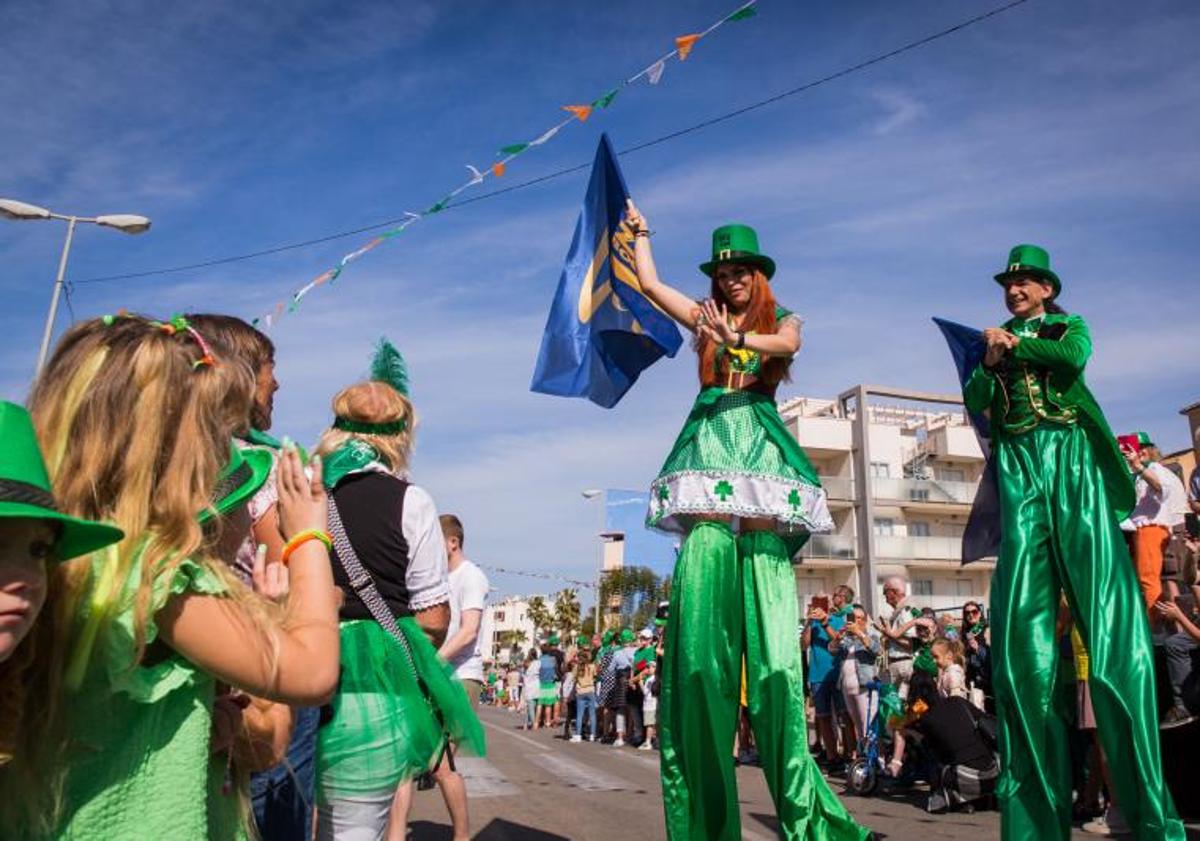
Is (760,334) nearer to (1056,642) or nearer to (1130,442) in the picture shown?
(1056,642)

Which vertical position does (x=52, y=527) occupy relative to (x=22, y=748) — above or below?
above

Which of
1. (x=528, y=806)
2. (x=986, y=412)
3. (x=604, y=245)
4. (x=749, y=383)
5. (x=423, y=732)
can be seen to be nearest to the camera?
(x=423, y=732)

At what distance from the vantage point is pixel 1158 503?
278 inches

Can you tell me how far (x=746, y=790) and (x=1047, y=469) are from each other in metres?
4.68

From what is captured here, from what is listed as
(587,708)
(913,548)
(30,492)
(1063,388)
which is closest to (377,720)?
(30,492)

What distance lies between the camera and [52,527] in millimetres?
1501

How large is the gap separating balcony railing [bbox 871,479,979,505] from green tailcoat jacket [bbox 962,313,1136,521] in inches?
1855

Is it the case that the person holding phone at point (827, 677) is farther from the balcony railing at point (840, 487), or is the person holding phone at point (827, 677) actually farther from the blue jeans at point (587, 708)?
the balcony railing at point (840, 487)

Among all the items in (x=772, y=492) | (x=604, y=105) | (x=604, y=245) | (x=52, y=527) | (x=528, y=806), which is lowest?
(x=528, y=806)

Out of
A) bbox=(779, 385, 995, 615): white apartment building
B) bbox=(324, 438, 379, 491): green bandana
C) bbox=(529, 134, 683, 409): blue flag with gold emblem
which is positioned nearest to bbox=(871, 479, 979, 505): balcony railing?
bbox=(779, 385, 995, 615): white apartment building

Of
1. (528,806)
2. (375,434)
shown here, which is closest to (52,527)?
(375,434)

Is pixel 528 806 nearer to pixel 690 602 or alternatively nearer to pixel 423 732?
pixel 690 602

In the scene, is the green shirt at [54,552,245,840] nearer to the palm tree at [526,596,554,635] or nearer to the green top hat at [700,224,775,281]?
the green top hat at [700,224,775,281]

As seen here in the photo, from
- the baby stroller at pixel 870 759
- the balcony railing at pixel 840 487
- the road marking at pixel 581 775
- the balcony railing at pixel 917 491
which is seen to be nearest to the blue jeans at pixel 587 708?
the road marking at pixel 581 775
